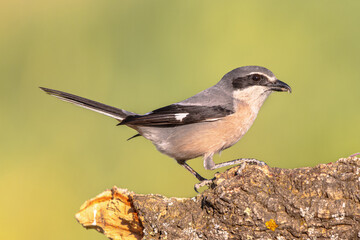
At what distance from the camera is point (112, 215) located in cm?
338

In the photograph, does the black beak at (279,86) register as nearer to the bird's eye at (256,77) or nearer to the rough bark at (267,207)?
the bird's eye at (256,77)

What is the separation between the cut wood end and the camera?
3355mm

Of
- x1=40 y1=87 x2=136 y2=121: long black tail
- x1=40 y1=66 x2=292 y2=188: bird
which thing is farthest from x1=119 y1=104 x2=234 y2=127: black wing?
x1=40 y1=87 x2=136 y2=121: long black tail

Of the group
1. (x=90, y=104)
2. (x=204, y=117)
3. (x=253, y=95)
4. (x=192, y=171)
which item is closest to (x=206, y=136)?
(x=204, y=117)

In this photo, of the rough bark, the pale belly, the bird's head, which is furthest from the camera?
the bird's head

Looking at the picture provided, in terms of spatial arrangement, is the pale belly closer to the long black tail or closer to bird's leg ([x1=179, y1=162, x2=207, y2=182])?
bird's leg ([x1=179, y1=162, x2=207, y2=182])

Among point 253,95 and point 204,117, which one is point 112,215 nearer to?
point 204,117

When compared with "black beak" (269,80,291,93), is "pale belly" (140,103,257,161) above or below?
below

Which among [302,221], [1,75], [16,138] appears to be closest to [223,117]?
[302,221]

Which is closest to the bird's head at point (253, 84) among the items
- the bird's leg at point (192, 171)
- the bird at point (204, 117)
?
the bird at point (204, 117)

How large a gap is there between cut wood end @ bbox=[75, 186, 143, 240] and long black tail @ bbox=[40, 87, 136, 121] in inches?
47.1

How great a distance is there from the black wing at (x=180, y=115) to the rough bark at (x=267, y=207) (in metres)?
1.28

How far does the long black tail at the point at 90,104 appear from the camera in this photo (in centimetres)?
432

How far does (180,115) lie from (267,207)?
5.69 ft
